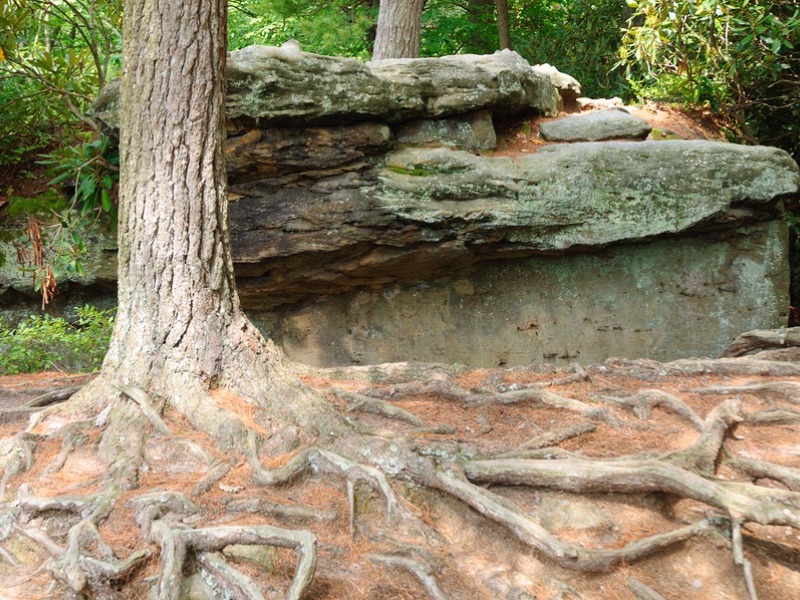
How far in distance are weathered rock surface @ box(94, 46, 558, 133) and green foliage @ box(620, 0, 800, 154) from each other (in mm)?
2911

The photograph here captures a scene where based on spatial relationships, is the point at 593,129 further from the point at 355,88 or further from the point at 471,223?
the point at 355,88

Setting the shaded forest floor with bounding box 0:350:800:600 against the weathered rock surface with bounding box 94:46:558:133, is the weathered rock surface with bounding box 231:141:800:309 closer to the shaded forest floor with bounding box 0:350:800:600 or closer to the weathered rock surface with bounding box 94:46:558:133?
the weathered rock surface with bounding box 94:46:558:133

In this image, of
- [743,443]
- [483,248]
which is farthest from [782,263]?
[743,443]

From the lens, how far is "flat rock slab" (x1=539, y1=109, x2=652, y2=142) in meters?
8.84

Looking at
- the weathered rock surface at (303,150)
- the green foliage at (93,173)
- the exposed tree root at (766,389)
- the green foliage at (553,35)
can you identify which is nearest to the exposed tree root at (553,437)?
the exposed tree root at (766,389)

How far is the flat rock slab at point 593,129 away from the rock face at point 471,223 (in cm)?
54

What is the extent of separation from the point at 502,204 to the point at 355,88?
2026 millimetres

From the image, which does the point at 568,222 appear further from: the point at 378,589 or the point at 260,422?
the point at 378,589

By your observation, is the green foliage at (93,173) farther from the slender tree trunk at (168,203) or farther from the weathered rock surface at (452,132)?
the slender tree trunk at (168,203)

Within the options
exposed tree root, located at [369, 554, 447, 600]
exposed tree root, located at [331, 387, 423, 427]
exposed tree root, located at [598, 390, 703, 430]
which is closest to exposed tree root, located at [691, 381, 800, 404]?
exposed tree root, located at [598, 390, 703, 430]

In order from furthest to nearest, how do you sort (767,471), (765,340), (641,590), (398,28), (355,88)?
(398,28) → (355,88) → (765,340) → (767,471) → (641,590)

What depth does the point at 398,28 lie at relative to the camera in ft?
31.4

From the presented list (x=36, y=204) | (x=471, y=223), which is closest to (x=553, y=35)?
(x=471, y=223)

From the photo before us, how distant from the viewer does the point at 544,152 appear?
8.31 meters
